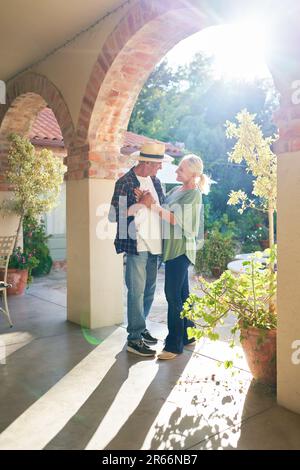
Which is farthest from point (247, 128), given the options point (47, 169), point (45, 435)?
point (47, 169)

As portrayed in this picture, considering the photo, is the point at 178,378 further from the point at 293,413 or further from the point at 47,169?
the point at 47,169

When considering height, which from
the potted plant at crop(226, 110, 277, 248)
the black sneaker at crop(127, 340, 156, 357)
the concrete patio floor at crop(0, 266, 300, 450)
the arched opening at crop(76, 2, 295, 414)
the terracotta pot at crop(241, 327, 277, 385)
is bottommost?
the concrete patio floor at crop(0, 266, 300, 450)

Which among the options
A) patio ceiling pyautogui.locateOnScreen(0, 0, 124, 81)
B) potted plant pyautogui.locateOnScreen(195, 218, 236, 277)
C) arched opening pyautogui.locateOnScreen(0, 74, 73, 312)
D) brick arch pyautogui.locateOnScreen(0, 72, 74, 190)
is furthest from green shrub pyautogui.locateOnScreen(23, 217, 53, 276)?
patio ceiling pyautogui.locateOnScreen(0, 0, 124, 81)

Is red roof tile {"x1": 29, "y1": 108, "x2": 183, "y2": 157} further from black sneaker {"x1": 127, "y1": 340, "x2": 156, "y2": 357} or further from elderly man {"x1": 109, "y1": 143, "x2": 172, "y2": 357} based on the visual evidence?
black sneaker {"x1": 127, "y1": 340, "x2": 156, "y2": 357}

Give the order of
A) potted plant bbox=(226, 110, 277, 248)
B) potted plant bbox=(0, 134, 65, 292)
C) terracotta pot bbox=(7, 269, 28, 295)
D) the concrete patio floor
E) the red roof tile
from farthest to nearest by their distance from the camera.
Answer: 1. the red roof tile
2. terracotta pot bbox=(7, 269, 28, 295)
3. potted plant bbox=(0, 134, 65, 292)
4. potted plant bbox=(226, 110, 277, 248)
5. the concrete patio floor

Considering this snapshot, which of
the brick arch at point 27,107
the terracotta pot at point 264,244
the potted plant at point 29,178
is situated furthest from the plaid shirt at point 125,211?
the terracotta pot at point 264,244

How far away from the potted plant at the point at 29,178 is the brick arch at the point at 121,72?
5.87 ft

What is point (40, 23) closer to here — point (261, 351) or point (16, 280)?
point (16, 280)

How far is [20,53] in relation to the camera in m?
5.75

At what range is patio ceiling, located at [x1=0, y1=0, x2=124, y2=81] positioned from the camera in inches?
173

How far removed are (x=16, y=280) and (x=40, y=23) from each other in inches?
145

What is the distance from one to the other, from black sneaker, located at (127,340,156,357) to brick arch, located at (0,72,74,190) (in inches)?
96.3

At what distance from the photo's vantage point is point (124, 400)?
318cm

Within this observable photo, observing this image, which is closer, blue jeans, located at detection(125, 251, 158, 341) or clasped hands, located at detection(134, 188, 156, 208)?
clasped hands, located at detection(134, 188, 156, 208)
